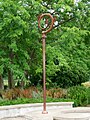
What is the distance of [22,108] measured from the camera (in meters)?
10.7

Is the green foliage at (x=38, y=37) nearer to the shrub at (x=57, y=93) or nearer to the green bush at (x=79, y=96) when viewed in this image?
the shrub at (x=57, y=93)

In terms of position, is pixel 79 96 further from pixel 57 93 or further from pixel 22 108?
pixel 22 108

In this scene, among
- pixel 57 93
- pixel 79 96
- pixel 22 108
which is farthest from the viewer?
pixel 57 93

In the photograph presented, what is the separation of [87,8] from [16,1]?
12.9 ft

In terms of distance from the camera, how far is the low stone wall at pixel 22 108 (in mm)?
10141

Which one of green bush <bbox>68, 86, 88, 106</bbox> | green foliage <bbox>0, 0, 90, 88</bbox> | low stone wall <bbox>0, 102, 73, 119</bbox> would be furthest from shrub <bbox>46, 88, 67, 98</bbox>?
low stone wall <bbox>0, 102, 73, 119</bbox>

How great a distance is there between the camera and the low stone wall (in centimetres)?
1014

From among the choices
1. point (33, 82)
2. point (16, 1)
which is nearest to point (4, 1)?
point (16, 1)

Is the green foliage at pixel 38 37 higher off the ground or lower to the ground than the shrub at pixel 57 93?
higher

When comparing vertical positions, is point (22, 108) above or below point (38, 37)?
below

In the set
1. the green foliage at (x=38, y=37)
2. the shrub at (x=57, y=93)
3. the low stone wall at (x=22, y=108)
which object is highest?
the green foliage at (x=38, y=37)

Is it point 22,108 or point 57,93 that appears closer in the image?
point 22,108

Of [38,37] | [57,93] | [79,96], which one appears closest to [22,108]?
[57,93]

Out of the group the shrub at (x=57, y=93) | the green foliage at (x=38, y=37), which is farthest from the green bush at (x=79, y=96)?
the green foliage at (x=38, y=37)
